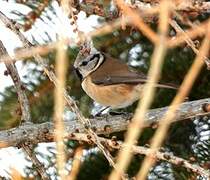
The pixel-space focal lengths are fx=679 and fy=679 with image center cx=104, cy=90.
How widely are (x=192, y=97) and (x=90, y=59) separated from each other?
0.99 m

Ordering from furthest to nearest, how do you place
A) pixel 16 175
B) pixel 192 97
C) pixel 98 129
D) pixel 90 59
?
pixel 90 59
pixel 192 97
pixel 98 129
pixel 16 175

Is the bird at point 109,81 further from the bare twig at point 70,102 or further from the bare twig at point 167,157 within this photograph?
the bare twig at point 167,157

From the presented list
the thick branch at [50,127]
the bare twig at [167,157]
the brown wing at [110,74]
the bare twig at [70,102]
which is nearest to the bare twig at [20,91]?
the thick branch at [50,127]

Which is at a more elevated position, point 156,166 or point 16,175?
point 16,175

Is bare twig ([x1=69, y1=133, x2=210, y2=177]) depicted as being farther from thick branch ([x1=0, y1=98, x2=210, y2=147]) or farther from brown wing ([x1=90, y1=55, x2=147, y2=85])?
brown wing ([x1=90, y1=55, x2=147, y2=85])

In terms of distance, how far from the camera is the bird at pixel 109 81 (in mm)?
2887

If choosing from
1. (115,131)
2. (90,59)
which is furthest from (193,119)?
(90,59)

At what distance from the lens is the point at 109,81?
10.5 feet

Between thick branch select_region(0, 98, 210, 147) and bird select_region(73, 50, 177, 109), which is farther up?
thick branch select_region(0, 98, 210, 147)

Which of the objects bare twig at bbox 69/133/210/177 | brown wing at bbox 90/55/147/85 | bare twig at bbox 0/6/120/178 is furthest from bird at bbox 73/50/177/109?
bare twig at bbox 69/133/210/177

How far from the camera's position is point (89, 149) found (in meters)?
2.37

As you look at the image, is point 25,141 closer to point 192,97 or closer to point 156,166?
point 156,166

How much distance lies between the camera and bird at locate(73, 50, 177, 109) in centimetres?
289

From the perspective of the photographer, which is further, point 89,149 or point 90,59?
point 90,59
